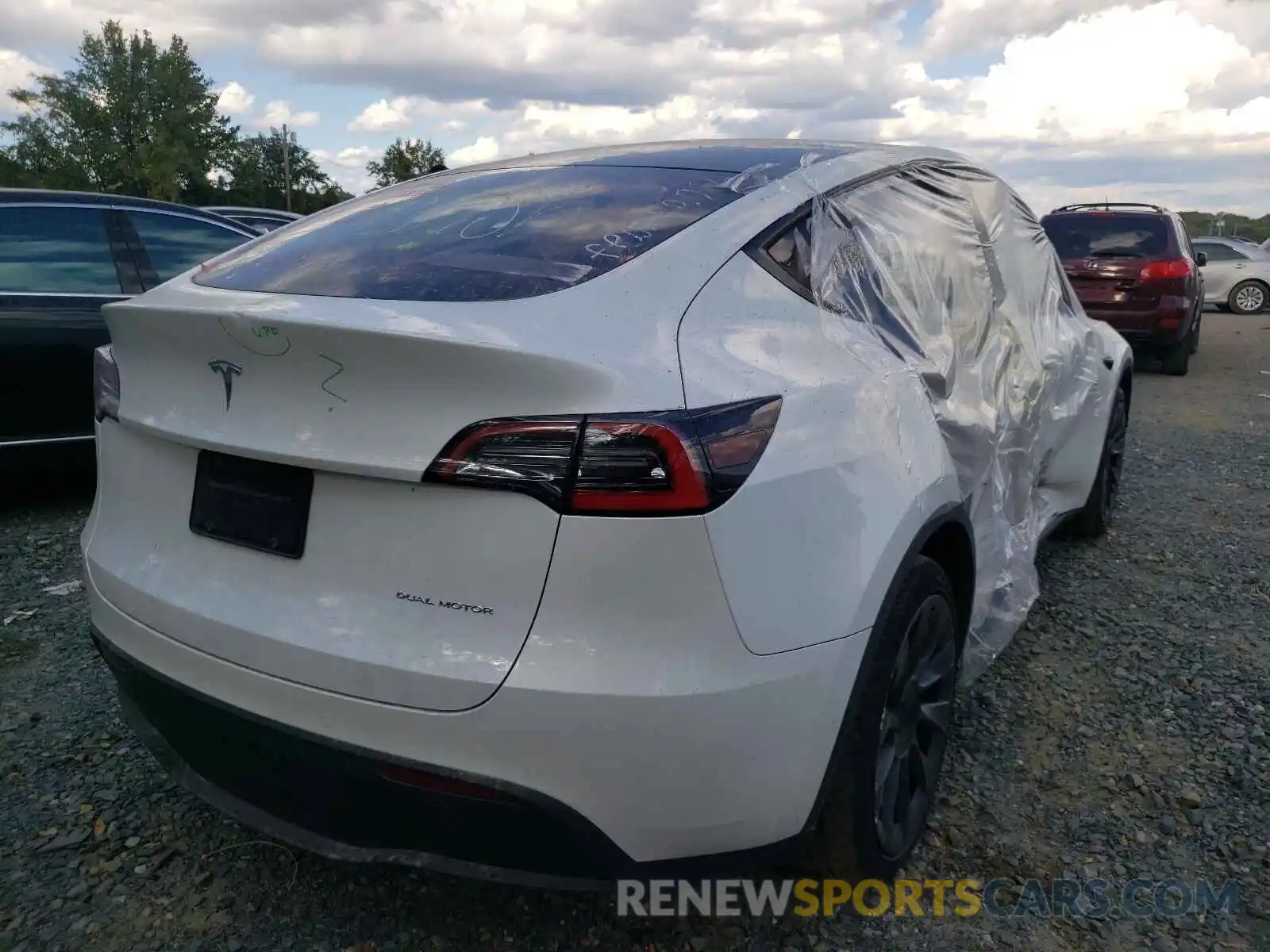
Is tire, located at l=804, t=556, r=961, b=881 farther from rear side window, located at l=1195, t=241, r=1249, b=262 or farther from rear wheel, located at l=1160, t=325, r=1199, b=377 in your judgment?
rear side window, located at l=1195, t=241, r=1249, b=262

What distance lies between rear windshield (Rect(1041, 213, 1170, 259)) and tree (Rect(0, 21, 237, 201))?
54654mm

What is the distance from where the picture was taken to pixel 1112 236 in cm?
1015

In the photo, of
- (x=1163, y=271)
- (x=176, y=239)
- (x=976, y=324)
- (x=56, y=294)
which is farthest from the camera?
(x=1163, y=271)

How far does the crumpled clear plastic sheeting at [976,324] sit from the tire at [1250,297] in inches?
666

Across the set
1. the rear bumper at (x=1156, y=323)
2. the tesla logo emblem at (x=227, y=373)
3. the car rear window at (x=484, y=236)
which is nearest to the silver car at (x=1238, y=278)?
the rear bumper at (x=1156, y=323)

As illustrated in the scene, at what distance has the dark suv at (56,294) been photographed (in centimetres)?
455

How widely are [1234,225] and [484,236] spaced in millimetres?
73557

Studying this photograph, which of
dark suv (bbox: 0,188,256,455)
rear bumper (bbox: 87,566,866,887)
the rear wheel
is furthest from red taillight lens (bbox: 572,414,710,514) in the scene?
the rear wheel

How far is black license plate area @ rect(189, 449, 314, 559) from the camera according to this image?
1757 millimetres

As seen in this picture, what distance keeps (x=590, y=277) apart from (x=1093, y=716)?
83.7 inches

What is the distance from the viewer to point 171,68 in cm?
5981

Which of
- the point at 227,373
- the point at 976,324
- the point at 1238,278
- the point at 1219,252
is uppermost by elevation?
the point at 1219,252

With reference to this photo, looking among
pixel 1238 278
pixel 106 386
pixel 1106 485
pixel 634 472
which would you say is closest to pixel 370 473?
pixel 634 472

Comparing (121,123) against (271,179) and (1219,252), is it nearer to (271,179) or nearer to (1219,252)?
(271,179)
